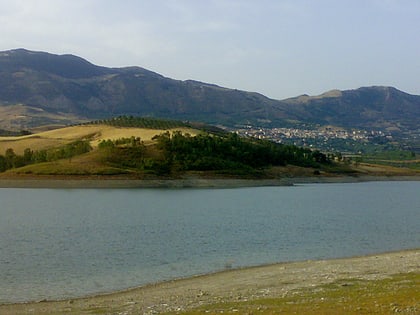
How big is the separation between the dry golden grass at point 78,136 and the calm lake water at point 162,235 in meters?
63.0

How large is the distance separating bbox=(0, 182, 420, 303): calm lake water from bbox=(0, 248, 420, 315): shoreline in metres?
1.59

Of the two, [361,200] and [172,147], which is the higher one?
[172,147]

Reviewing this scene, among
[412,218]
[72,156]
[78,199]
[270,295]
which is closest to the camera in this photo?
[270,295]

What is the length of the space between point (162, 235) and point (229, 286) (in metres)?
19.6

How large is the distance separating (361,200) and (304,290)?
68.4m

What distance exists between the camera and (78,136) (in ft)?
531

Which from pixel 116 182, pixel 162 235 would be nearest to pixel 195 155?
pixel 116 182

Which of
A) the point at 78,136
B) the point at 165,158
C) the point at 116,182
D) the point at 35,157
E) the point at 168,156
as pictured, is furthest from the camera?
the point at 78,136

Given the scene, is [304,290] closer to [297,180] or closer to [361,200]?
[361,200]

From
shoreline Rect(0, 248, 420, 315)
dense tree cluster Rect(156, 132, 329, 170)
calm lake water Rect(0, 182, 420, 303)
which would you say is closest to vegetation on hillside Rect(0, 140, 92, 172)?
dense tree cluster Rect(156, 132, 329, 170)

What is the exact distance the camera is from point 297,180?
5010 inches

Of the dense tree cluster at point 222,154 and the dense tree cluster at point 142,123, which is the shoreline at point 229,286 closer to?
the dense tree cluster at point 222,154

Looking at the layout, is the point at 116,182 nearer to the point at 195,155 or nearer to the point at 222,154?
the point at 195,155

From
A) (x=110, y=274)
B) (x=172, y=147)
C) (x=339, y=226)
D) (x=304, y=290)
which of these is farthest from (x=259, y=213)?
(x=172, y=147)
